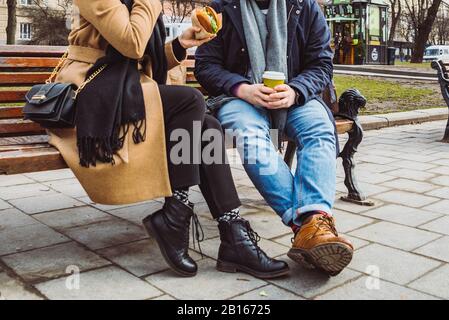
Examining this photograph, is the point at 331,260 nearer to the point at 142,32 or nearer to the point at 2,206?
the point at 142,32

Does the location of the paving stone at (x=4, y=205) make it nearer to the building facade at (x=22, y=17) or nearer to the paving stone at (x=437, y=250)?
the paving stone at (x=437, y=250)

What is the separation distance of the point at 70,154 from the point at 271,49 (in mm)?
1370

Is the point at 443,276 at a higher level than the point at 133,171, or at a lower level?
lower

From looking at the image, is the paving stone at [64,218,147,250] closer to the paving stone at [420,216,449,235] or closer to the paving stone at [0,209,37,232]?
the paving stone at [0,209,37,232]

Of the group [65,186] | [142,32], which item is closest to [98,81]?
[142,32]

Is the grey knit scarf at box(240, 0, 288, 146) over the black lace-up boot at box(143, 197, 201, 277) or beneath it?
over

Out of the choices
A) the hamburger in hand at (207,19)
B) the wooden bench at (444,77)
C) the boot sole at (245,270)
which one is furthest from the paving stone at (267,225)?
the wooden bench at (444,77)

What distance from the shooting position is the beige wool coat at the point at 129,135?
2465mm

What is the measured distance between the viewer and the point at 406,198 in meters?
4.26

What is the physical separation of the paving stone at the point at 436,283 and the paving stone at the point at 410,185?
1830 millimetres

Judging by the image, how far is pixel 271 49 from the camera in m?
3.33

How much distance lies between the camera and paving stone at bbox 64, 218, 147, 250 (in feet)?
10.4

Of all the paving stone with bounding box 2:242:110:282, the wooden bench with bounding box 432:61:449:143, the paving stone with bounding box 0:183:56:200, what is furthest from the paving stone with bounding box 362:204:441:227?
the wooden bench with bounding box 432:61:449:143

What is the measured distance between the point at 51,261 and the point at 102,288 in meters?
0.49
